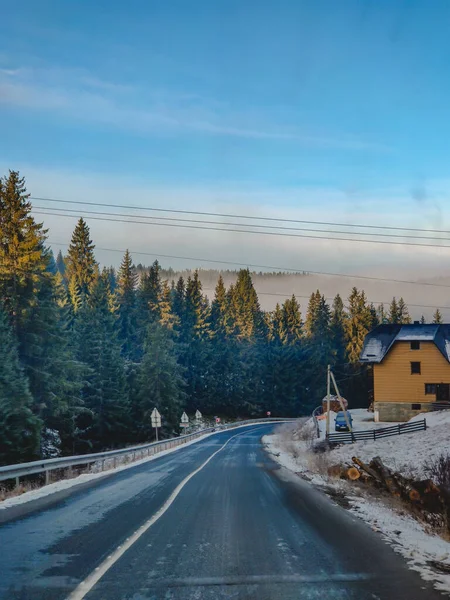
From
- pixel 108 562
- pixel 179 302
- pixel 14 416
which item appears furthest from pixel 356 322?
pixel 108 562

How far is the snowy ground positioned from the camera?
25.1ft

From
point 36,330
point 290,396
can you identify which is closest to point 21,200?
point 36,330

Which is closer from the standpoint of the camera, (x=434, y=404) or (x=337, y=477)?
(x=337, y=477)

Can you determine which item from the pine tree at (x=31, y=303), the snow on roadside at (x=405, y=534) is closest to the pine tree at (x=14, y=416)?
the pine tree at (x=31, y=303)

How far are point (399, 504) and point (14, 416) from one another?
95.5 ft

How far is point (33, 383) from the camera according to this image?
42594 millimetres

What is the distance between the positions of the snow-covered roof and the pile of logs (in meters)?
33.2

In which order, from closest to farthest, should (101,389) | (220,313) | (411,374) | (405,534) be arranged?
1. (405,534)
2. (411,374)
3. (101,389)
4. (220,313)

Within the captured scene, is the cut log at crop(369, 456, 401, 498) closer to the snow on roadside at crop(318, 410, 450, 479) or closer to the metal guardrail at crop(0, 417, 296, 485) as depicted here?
the snow on roadside at crop(318, 410, 450, 479)

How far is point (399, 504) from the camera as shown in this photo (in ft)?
44.1

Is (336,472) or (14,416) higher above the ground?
(14,416)

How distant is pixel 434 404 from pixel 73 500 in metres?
43.1

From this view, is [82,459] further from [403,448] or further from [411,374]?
[411,374]

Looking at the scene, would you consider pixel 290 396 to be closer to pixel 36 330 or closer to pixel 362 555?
pixel 36 330
